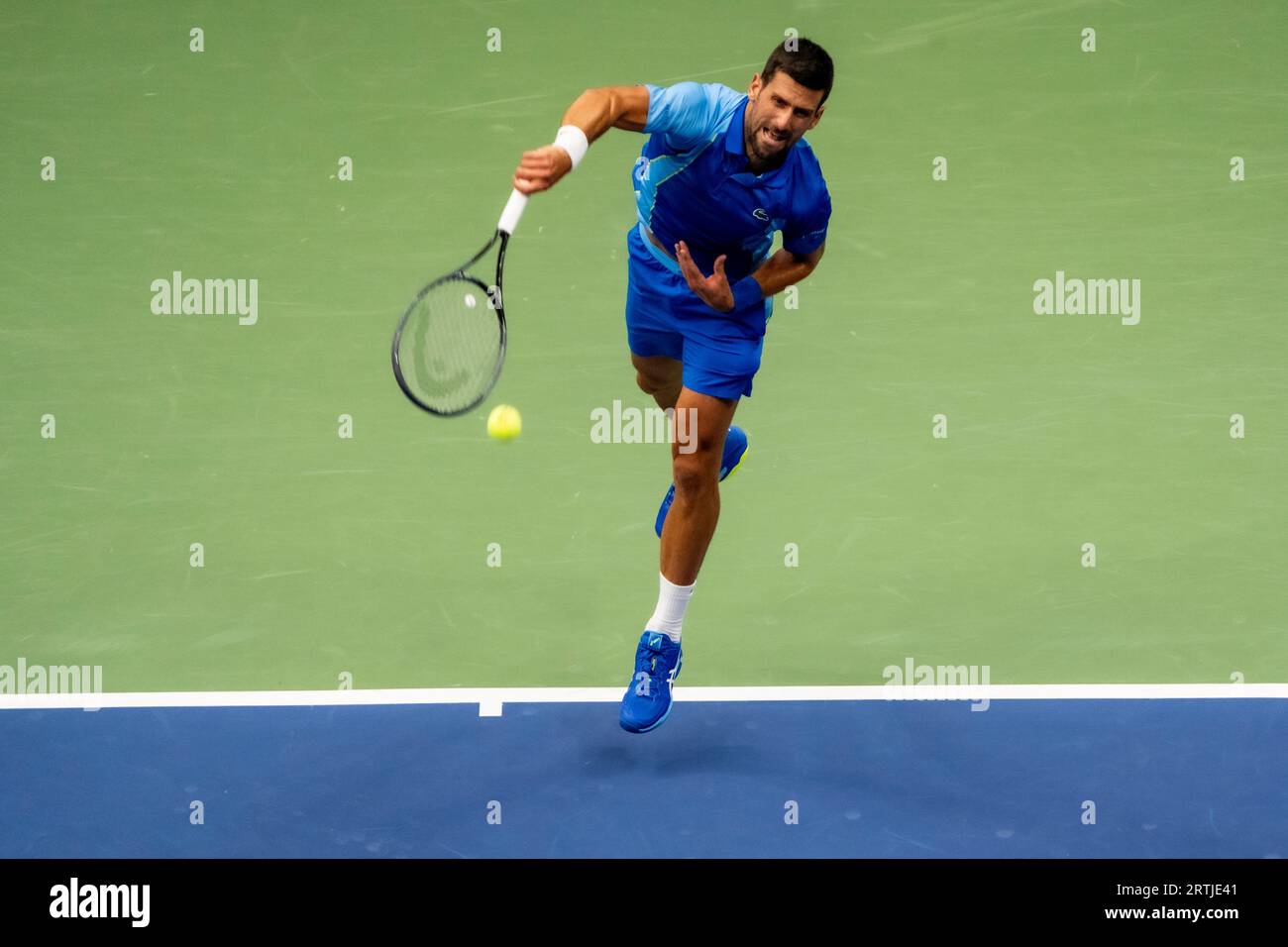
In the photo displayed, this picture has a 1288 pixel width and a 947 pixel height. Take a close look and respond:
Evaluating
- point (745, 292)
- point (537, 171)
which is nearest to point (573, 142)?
point (537, 171)

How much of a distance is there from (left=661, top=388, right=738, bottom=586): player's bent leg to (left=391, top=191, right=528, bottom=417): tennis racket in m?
0.65

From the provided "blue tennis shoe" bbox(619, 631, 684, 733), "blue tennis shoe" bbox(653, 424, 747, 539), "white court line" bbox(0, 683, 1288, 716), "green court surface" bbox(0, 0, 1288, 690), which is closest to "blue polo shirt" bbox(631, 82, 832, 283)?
"blue tennis shoe" bbox(653, 424, 747, 539)

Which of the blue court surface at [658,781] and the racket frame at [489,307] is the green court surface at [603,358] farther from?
the racket frame at [489,307]

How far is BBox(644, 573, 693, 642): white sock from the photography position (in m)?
4.84

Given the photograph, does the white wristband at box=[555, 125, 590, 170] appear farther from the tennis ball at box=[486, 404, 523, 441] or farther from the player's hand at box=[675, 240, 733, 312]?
the tennis ball at box=[486, 404, 523, 441]

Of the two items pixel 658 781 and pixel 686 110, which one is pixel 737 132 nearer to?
pixel 686 110

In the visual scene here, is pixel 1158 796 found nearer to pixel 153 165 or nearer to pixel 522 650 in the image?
pixel 522 650

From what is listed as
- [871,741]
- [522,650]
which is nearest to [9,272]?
[522,650]

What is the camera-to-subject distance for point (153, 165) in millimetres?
6617

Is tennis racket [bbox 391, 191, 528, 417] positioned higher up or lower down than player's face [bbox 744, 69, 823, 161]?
lower down

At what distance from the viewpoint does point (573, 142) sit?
3783 mm

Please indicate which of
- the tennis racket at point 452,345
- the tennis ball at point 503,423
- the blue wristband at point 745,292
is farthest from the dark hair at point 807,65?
the tennis ball at point 503,423

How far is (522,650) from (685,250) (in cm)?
178

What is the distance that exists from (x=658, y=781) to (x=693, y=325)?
4.46 ft
